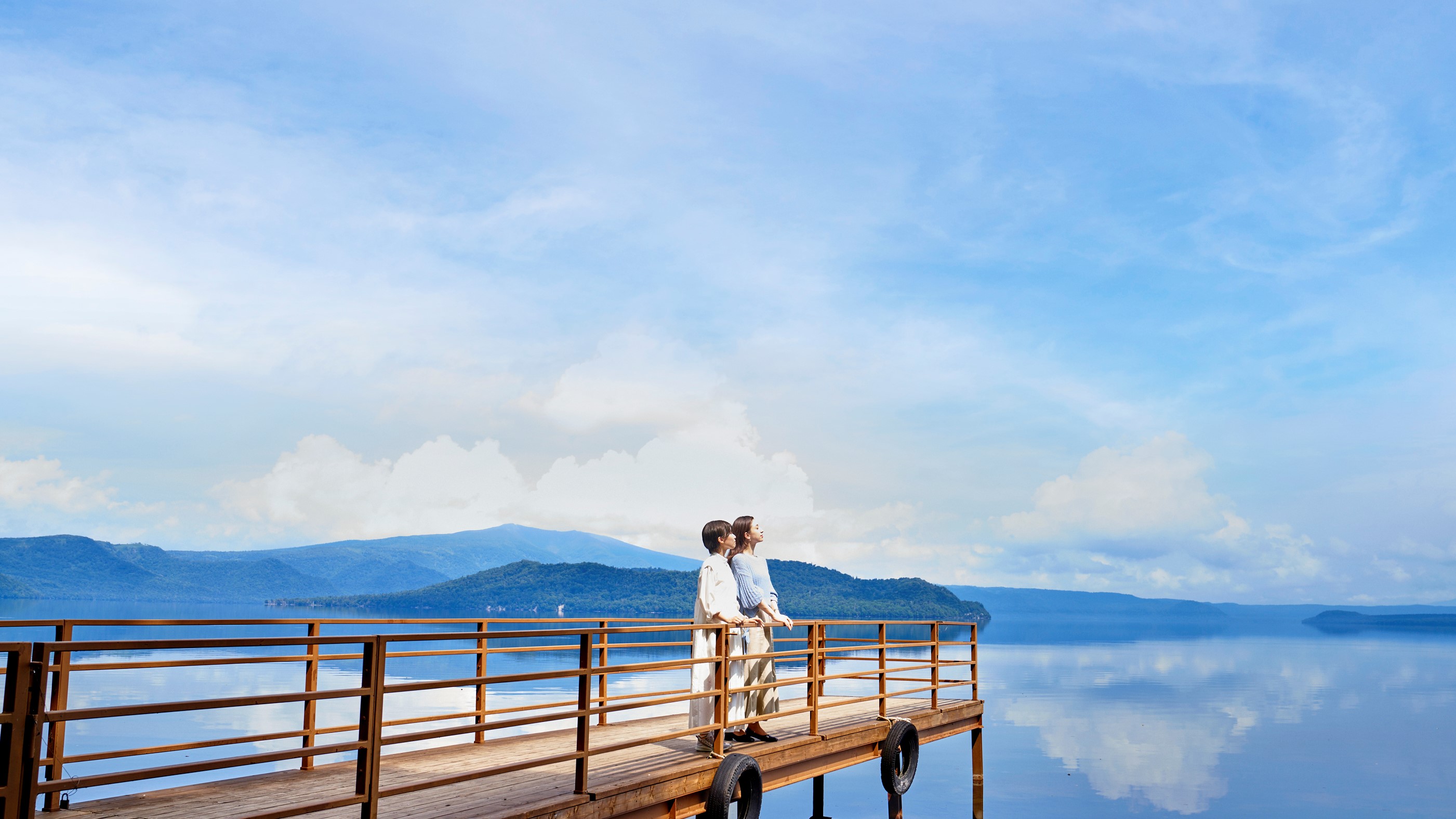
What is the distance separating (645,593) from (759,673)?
502ft

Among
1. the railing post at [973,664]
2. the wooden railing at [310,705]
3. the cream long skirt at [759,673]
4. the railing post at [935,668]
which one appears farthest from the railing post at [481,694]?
the railing post at [973,664]

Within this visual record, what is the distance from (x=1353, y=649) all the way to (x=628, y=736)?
15059 centimetres

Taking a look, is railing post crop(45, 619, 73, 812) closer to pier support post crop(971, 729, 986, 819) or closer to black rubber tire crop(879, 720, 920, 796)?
black rubber tire crop(879, 720, 920, 796)

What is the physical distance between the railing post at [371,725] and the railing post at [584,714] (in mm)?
1316

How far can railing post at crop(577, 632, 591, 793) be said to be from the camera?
21.4 feet

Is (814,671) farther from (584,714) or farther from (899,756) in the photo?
(584,714)

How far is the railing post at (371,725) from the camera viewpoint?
5258 mm

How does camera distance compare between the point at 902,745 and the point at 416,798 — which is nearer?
the point at 416,798

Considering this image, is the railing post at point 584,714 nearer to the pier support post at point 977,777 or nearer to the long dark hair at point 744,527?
the long dark hair at point 744,527

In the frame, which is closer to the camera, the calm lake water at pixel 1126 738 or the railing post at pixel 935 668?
the railing post at pixel 935 668

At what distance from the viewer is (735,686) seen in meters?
8.91

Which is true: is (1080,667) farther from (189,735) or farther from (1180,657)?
(189,735)

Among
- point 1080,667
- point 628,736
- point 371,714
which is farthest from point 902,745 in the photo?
point 1080,667

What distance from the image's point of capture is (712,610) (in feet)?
27.2
